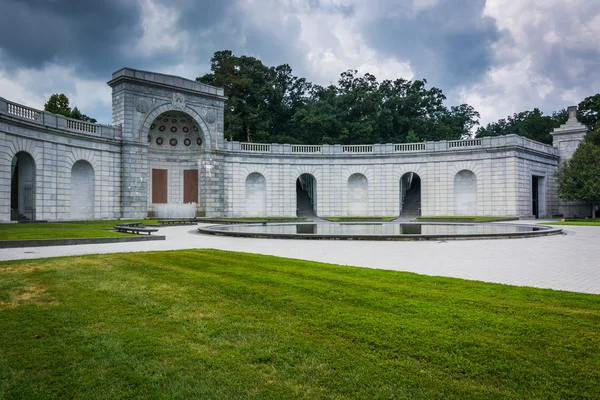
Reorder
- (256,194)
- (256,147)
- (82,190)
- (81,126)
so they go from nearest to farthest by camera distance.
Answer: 1. (81,126)
2. (82,190)
3. (256,147)
4. (256,194)

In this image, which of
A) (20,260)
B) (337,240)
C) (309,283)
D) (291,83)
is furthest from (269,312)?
(291,83)

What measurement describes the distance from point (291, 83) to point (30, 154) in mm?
41978

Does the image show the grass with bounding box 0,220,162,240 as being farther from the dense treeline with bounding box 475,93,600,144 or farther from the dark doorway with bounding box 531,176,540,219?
the dense treeline with bounding box 475,93,600,144

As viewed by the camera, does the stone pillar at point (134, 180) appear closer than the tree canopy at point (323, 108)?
Yes

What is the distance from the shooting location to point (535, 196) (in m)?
47.0

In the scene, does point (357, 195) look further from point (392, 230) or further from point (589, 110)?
point (589, 110)

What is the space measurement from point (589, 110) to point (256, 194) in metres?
46.6

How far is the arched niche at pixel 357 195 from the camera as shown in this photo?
47.6 m

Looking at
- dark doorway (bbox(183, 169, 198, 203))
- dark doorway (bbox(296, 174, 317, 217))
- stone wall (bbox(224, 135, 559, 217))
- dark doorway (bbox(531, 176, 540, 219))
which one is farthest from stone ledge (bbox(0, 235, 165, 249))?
dark doorway (bbox(531, 176, 540, 219))

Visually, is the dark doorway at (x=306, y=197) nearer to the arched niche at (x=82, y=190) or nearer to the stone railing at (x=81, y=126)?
the arched niche at (x=82, y=190)

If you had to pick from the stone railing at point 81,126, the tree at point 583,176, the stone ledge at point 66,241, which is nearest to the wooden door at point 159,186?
the stone railing at point 81,126

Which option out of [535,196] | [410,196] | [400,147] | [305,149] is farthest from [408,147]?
[535,196]

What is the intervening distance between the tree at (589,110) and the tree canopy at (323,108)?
15.7 metres

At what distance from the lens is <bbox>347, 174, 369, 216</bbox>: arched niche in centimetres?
4762
